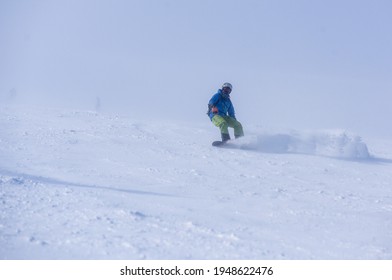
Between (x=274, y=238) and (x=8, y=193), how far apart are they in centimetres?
269

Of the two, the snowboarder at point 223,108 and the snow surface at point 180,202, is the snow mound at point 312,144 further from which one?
the snowboarder at point 223,108

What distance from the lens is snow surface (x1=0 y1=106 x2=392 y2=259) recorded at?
3.08 metres

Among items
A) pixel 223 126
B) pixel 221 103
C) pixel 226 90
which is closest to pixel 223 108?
pixel 221 103

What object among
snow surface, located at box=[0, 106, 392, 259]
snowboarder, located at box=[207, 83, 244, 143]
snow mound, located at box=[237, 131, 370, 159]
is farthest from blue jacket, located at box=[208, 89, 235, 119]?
snow surface, located at box=[0, 106, 392, 259]

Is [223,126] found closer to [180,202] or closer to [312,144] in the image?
[312,144]

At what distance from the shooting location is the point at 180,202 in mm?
4203

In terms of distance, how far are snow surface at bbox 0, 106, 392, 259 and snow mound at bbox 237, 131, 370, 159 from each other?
0.55m

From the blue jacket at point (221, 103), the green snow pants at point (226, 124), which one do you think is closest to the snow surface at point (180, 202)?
the green snow pants at point (226, 124)

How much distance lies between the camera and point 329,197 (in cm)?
495

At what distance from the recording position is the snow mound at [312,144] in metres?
8.66

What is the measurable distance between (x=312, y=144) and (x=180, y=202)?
5712mm
